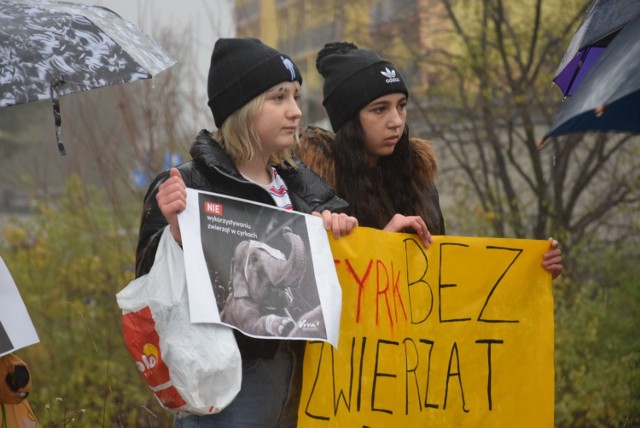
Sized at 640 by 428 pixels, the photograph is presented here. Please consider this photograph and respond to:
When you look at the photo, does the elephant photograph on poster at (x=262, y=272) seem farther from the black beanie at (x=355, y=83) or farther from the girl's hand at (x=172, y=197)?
the black beanie at (x=355, y=83)

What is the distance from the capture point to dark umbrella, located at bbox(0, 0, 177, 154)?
4113mm

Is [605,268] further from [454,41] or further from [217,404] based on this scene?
[217,404]

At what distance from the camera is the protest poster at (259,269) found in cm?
378

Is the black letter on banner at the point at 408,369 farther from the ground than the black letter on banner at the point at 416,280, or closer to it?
closer to it

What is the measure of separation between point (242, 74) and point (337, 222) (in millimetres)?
610

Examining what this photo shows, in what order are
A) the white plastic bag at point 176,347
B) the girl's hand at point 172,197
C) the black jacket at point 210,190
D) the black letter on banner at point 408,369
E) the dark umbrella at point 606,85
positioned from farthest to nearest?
the black letter on banner at point 408,369 → the black jacket at point 210,190 → the girl's hand at point 172,197 → the white plastic bag at point 176,347 → the dark umbrella at point 606,85

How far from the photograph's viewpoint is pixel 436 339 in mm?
4645

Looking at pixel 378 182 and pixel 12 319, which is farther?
pixel 378 182

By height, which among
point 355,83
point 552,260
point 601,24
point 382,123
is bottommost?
point 552,260

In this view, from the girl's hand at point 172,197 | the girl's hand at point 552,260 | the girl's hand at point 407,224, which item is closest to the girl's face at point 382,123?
the girl's hand at point 407,224

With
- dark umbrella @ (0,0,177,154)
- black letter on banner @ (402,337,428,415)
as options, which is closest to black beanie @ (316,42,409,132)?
dark umbrella @ (0,0,177,154)

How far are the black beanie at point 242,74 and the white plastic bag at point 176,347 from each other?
0.64 m

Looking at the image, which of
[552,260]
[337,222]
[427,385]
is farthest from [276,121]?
[552,260]

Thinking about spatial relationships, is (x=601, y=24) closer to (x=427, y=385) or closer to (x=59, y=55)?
(x=427, y=385)
